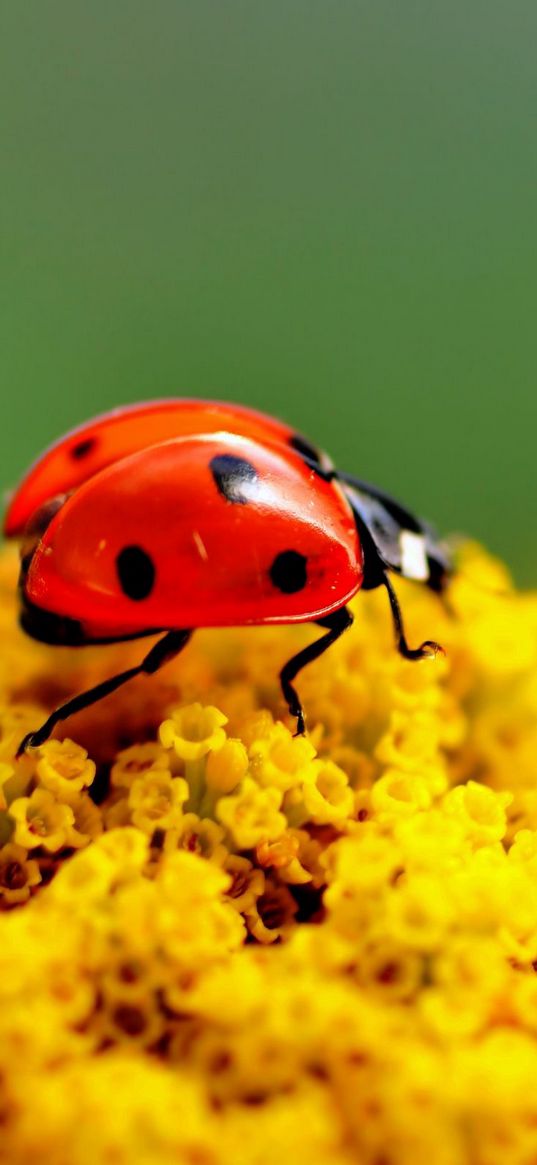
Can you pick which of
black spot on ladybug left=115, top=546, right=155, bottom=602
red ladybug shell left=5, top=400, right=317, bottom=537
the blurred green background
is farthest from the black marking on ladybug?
the blurred green background

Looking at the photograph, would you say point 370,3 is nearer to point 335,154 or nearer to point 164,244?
point 335,154

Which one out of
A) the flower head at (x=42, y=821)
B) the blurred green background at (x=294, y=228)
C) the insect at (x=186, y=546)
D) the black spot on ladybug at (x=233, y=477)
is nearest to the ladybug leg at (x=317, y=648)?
the insect at (x=186, y=546)

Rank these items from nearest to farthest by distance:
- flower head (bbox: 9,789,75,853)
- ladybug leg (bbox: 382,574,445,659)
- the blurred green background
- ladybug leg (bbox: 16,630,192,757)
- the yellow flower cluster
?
the yellow flower cluster, flower head (bbox: 9,789,75,853), ladybug leg (bbox: 16,630,192,757), ladybug leg (bbox: 382,574,445,659), the blurred green background

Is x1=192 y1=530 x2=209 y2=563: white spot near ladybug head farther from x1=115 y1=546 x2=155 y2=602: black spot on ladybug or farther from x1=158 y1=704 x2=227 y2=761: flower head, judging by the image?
x1=158 y1=704 x2=227 y2=761: flower head

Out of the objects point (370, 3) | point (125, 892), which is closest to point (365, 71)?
point (370, 3)

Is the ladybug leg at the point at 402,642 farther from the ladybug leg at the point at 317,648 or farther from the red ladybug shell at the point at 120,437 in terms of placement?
the red ladybug shell at the point at 120,437

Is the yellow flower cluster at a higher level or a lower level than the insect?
lower
